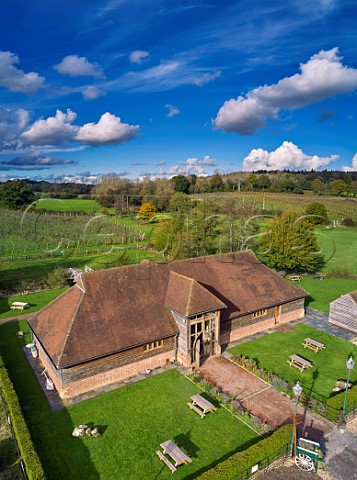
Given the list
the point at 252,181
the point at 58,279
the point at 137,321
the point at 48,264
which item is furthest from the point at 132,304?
the point at 252,181

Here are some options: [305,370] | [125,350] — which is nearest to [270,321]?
[305,370]

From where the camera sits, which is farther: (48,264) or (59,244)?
(59,244)

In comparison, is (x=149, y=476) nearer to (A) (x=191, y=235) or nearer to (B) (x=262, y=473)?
(B) (x=262, y=473)

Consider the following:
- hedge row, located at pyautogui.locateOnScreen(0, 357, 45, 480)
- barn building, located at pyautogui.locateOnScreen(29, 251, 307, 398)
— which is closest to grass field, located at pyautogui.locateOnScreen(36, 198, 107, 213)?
barn building, located at pyautogui.locateOnScreen(29, 251, 307, 398)

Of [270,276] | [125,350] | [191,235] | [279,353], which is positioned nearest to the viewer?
[125,350]

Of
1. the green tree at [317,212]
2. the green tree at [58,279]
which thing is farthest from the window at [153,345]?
the green tree at [317,212]

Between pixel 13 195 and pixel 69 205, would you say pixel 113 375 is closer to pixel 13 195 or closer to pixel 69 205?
pixel 13 195
